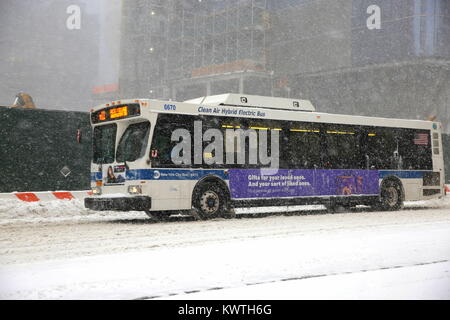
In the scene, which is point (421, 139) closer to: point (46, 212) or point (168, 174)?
point (168, 174)

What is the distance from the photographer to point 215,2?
57.7 meters

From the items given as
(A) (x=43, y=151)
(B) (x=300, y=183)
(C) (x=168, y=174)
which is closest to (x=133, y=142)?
(C) (x=168, y=174)

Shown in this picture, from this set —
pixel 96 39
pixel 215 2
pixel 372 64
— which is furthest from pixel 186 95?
pixel 96 39

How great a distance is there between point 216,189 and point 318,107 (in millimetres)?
36191

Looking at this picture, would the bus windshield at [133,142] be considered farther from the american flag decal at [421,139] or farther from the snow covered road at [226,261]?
the american flag decal at [421,139]

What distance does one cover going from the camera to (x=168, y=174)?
46.9ft

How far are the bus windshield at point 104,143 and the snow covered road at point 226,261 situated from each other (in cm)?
231

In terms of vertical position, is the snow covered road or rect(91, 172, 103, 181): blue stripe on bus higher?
rect(91, 172, 103, 181): blue stripe on bus

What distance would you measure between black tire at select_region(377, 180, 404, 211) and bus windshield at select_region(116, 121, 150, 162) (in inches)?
315

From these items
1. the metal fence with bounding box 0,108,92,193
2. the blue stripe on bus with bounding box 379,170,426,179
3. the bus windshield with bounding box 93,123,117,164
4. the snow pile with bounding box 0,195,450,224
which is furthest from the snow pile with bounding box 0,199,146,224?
the blue stripe on bus with bounding box 379,170,426,179

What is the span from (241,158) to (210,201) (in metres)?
1.44

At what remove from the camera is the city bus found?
46.7ft

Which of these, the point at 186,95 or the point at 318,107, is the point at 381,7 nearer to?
the point at 318,107

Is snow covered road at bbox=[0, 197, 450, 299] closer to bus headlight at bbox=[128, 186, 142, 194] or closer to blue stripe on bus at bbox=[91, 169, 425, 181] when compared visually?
bus headlight at bbox=[128, 186, 142, 194]
